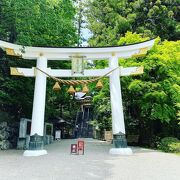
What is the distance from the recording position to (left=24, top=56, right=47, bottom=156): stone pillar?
11859 mm

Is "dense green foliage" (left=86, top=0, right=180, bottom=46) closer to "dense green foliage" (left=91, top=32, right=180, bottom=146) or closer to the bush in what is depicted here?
"dense green foliage" (left=91, top=32, right=180, bottom=146)

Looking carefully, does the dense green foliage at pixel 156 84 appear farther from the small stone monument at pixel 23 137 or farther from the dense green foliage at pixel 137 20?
the dense green foliage at pixel 137 20

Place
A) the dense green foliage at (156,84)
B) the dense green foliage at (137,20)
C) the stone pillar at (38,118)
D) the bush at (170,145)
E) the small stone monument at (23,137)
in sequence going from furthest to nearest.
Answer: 1. the dense green foliage at (137,20)
2. the small stone monument at (23,137)
3. the dense green foliage at (156,84)
4. the bush at (170,145)
5. the stone pillar at (38,118)

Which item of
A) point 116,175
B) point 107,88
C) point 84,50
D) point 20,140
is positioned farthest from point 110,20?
point 116,175

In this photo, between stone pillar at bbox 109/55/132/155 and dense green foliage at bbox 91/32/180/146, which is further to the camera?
dense green foliage at bbox 91/32/180/146

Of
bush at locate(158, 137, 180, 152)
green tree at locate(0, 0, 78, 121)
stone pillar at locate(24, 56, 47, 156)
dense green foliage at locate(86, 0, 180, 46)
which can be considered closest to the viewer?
stone pillar at locate(24, 56, 47, 156)

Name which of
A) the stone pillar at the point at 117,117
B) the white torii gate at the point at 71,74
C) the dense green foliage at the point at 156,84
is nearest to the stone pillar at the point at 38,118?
the white torii gate at the point at 71,74

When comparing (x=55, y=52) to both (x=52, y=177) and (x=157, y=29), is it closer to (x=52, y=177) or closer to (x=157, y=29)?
(x=52, y=177)

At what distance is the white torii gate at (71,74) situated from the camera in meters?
12.2

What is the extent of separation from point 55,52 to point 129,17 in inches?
444

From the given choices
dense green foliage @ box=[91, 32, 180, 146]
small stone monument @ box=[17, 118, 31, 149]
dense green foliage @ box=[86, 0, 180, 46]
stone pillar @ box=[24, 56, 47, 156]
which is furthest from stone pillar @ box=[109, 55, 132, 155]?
dense green foliage @ box=[86, 0, 180, 46]

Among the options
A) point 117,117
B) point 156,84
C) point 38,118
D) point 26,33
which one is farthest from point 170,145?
point 26,33

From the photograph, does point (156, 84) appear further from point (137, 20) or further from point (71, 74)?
point (137, 20)

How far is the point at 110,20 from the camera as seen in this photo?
2359 cm
